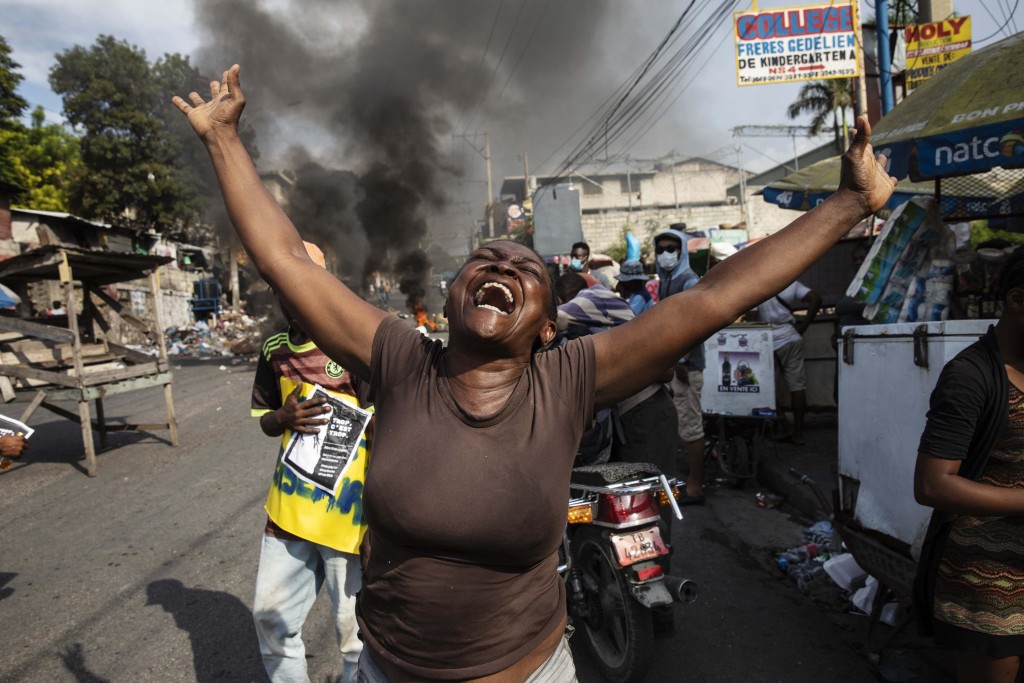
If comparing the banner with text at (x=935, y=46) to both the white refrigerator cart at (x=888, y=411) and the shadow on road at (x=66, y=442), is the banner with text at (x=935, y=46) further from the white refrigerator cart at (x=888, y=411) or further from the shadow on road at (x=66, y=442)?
the shadow on road at (x=66, y=442)

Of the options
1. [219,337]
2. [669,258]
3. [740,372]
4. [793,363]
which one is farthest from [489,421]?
[219,337]

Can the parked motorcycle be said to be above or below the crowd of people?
below

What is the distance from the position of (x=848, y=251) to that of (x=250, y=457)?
7.24 meters

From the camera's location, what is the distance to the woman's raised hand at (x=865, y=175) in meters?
1.42

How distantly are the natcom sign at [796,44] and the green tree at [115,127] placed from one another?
73.9 ft

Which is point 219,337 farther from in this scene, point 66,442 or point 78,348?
point 78,348

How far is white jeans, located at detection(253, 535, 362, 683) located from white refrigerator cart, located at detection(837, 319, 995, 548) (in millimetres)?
2285

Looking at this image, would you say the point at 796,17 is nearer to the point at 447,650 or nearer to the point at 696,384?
the point at 696,384

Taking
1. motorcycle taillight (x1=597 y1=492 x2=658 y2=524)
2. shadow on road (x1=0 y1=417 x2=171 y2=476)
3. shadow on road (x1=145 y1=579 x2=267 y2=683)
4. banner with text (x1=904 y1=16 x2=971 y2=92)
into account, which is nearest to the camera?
motorcycle taillight (x1=597 y1=492 x2=658 y2=524)

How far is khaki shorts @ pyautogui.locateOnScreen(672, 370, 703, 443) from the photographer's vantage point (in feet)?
17.7

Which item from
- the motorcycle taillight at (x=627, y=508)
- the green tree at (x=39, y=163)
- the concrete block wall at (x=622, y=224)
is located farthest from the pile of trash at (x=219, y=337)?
the motorcycle taillight at (x=627, y=508)

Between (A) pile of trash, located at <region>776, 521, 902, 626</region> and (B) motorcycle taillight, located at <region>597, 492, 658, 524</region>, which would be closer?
(B) motorcycle taillight, located at <region>597, 492, 658, 524</region>

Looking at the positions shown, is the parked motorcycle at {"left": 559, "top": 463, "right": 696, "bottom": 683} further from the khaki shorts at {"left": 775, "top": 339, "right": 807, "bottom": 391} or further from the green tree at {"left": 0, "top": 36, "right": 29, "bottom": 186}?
the green tree at {"left": 0, "top": 36, "right": 29, "bottom": 186}

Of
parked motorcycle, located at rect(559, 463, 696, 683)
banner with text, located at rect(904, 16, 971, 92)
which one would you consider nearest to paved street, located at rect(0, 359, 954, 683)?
parked motorcycle, located at rect(559, 463, 696, 683)
